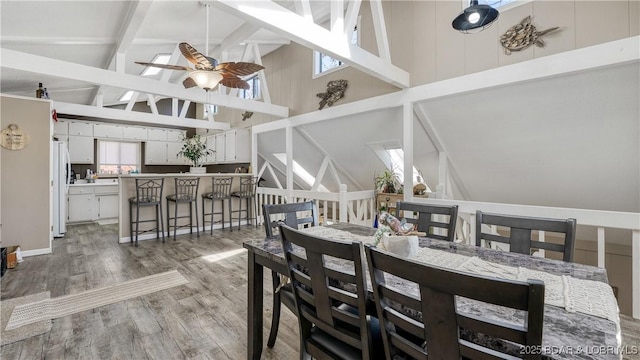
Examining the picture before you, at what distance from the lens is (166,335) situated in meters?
2.12

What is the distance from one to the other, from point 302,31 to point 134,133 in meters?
7.26

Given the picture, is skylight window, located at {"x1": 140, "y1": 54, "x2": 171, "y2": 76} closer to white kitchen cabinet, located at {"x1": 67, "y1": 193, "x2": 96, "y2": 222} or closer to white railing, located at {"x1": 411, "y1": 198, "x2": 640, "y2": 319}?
white kitchen cabinet, located at {"x1": 67, "y1": 193, "x2": 96, "y2": 222}

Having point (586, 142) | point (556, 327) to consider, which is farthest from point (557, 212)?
point (556, 327)

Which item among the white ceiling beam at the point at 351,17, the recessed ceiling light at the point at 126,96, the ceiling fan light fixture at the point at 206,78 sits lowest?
the ceiling fan light fixture at the point at 206,78

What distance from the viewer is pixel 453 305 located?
75 cm

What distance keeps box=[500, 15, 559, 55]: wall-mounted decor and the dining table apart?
2.42m

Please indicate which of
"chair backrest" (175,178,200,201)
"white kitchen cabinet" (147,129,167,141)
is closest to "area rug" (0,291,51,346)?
"chair backrest" (175,178,200,201)

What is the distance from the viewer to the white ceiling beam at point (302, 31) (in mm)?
1998

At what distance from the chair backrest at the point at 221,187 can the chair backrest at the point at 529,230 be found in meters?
4.71

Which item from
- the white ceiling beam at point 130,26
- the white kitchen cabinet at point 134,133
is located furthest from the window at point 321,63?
the white kitchen cabinet at point 134,133

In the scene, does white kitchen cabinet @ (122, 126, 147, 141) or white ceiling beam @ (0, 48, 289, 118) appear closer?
white ceiling beam @ (0, 48, 289, 118)

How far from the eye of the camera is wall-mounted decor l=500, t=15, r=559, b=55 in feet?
9.20

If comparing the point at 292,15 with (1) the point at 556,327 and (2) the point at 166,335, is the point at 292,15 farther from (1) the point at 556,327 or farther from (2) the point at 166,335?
(2) the point at 166,335

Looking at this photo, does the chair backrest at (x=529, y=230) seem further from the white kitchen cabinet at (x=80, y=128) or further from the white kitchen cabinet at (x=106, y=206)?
the white kitchen cabinet at (x=80, y=128)
